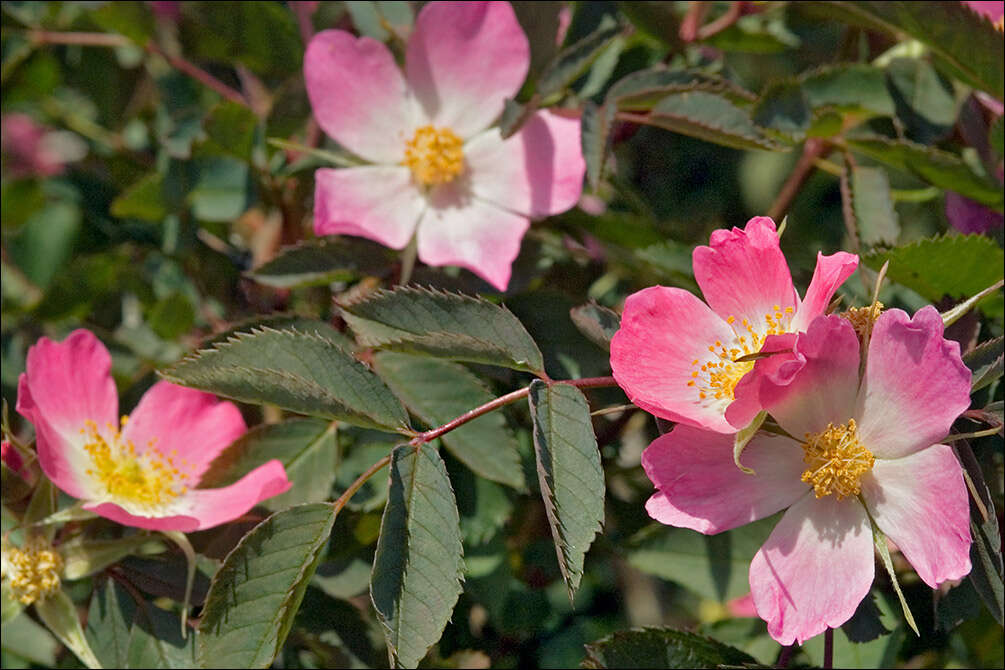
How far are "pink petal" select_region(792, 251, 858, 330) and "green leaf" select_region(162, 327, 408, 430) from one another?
0.37 metres

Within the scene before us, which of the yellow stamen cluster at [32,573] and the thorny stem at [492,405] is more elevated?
the thorny stem at [492,405]

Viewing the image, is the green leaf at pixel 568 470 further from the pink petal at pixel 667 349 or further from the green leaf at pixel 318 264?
the green leaf at pixel 318 264

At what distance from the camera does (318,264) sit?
1303mm

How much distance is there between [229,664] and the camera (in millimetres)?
1034

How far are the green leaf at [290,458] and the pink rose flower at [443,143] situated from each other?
0.23 metres

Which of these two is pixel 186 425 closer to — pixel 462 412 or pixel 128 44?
pixel 462 412

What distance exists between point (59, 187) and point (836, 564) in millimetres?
1297

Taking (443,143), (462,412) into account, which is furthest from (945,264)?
(443,143)

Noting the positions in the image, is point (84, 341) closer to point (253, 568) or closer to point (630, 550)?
point (253, 568)

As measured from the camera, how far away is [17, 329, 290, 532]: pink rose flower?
111cm

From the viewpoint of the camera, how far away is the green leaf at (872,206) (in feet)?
4.11

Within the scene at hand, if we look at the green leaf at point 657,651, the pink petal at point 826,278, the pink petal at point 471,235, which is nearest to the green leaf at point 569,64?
the pink petal at point 471,235

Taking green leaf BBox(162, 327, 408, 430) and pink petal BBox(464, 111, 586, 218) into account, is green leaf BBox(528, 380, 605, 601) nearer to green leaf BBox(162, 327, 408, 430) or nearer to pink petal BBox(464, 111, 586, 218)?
green leaf BBox(162, 327, 408, 430)

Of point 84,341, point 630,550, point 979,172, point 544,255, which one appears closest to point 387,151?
point 544,255
